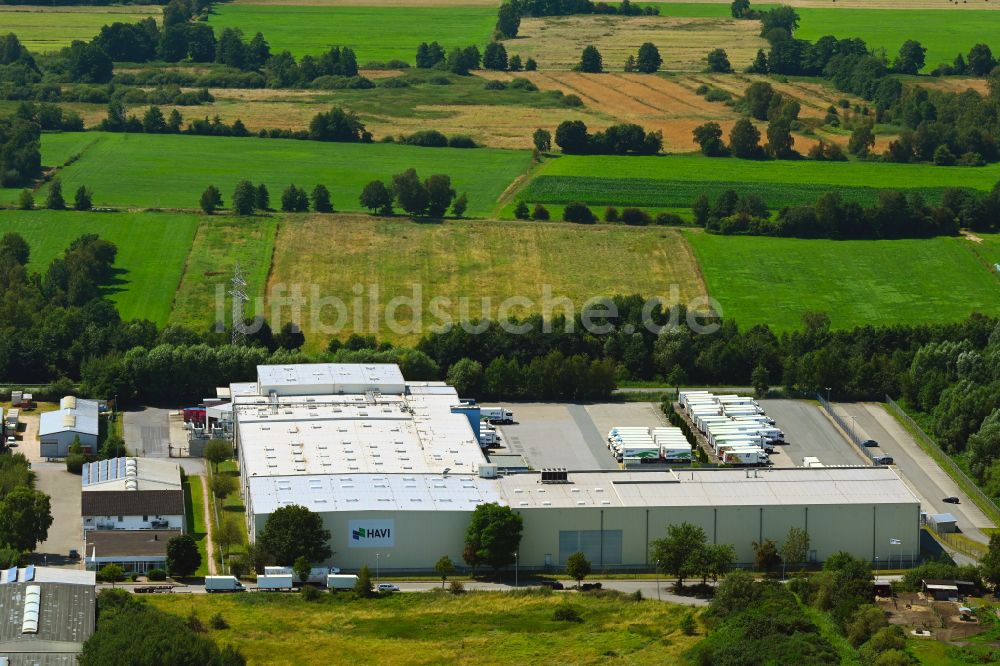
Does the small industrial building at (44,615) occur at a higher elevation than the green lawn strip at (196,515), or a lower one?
lower

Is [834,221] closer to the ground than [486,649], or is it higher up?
higher up

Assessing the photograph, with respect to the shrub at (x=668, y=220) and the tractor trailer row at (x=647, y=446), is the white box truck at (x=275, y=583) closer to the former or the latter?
the tractor trailer row at (x=647, y=446)

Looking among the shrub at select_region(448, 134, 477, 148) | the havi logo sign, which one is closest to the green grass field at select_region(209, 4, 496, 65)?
the shrub at select_region(448, 134, 477, 148)

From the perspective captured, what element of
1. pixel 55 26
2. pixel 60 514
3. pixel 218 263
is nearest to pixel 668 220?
pixel 218 263

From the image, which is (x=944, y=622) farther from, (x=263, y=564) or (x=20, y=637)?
(x=20, y=637)

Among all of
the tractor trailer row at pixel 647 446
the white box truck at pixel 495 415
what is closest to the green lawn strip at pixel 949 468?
the tractor trailer row at pixel 647 446

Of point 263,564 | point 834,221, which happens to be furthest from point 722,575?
point 834,221
